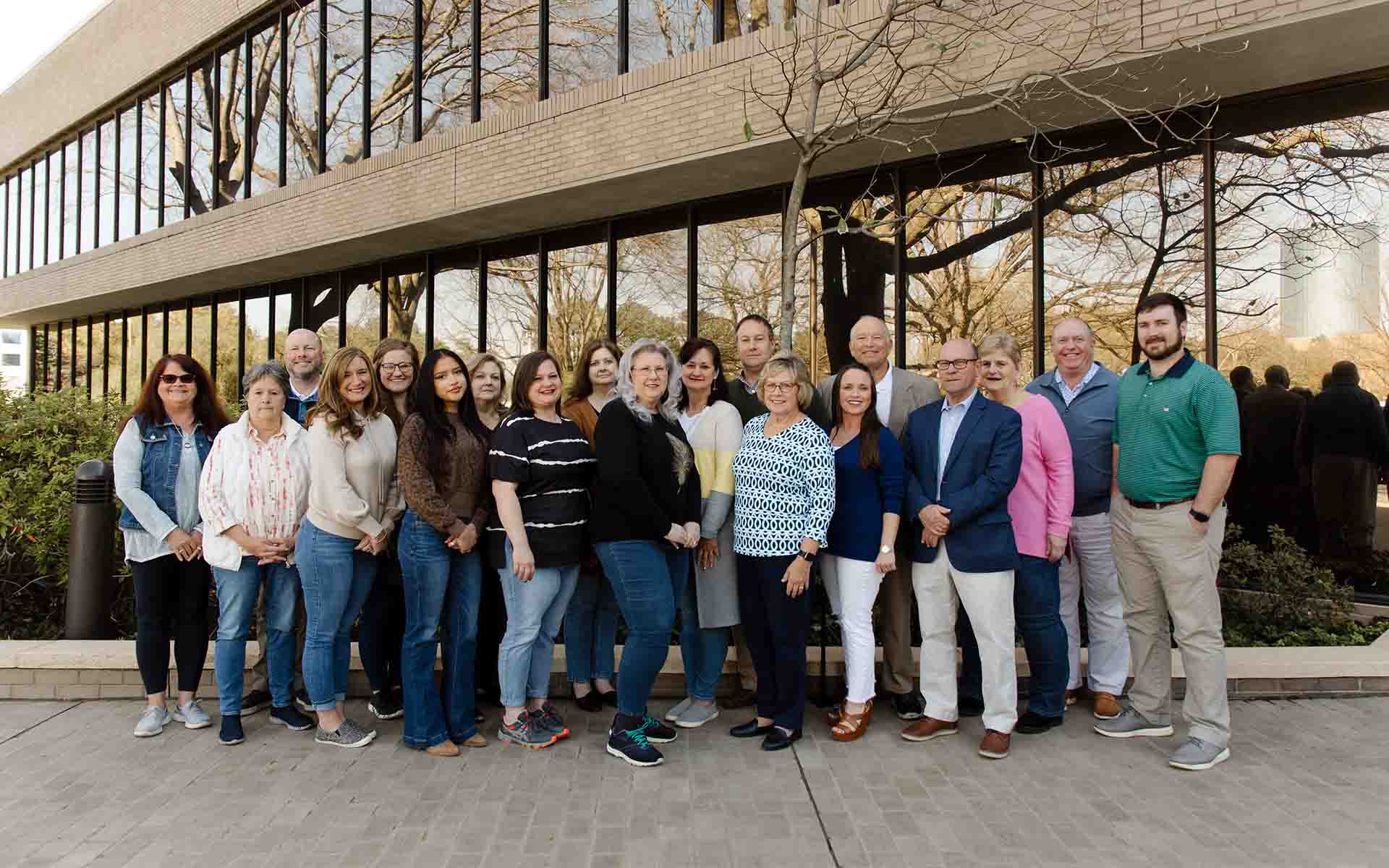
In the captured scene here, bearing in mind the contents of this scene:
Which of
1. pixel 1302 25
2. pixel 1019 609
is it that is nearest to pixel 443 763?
pixel 1019 609

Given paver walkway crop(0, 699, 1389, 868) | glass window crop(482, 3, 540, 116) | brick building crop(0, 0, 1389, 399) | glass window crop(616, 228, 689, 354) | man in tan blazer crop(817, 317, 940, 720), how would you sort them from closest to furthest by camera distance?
paver walkway crop(0, 699, 1389, 868)
man in tan blazer crop(817, 317, 940, 720)
brick building crop(0, 0, 1389, 399)
glass window crop(616, 228, 689, 354)
glass window crop(482, 3, 540, 116)

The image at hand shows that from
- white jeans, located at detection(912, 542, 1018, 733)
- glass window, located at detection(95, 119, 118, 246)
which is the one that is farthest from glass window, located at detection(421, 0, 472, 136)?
glass window, located at detection(95, 119, 118, 246)

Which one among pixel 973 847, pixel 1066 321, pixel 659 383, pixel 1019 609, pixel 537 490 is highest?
pixel 1066 321

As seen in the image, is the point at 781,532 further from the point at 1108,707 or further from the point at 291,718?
the point at 291,718

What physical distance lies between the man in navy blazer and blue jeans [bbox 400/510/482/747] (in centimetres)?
232

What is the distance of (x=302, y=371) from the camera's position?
5449mm

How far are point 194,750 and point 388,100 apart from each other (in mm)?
10852

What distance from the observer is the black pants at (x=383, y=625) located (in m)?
4.79

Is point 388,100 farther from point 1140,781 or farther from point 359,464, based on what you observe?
point 1140,781

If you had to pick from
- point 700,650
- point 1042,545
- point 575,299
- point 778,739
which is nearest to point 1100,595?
point 1042,545

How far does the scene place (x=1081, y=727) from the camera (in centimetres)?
473

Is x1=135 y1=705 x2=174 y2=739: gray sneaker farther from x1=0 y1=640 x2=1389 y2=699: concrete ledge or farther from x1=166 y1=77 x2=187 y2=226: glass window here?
x1=166 y1=77 x2=187 y2=226: glass window

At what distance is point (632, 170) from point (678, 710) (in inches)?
245

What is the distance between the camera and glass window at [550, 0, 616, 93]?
10469 mm
